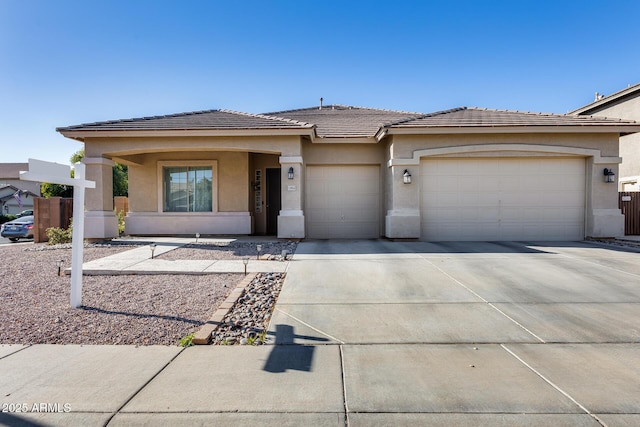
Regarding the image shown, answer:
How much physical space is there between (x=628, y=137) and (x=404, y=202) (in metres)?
15.1

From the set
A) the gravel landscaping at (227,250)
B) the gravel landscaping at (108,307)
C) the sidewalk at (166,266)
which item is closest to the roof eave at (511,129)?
the gravel landscaping at (227,250)

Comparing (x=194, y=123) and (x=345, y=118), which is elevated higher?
(x=345, y=118)

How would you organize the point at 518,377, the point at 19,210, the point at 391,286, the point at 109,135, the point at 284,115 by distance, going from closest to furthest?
the point at 518,377
the point at 391,286
the point at 109,135
the point at 284,115
the point at 19,210

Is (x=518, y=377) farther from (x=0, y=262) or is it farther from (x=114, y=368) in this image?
(x=0, y=262)

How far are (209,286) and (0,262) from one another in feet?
19.6

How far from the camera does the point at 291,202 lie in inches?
432

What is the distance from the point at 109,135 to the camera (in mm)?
10898

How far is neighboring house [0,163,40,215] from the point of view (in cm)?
3750

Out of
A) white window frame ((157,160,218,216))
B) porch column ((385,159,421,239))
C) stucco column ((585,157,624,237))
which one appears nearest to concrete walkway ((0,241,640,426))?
porch column ((385,159,421,239))

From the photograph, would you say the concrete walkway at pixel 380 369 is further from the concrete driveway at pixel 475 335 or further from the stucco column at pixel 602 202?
the stucco column at pixel 602 202

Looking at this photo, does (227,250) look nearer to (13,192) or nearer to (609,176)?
(609,176)

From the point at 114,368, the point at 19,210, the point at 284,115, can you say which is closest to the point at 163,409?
the point at 114,368

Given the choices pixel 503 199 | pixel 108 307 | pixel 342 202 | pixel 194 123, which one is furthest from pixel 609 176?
pixel 108 307

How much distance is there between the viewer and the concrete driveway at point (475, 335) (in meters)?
2.51
